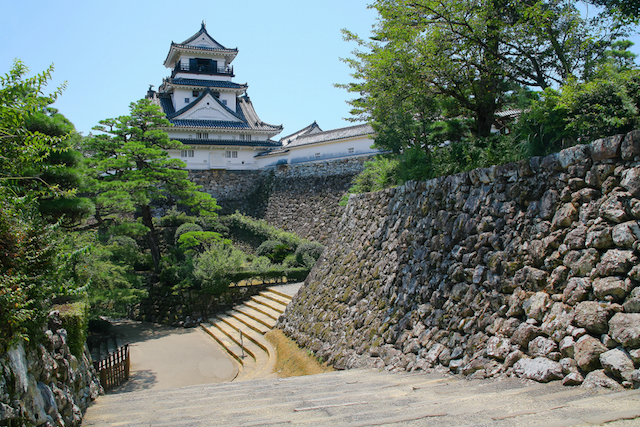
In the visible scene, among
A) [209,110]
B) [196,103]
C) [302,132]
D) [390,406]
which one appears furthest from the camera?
[302,132]

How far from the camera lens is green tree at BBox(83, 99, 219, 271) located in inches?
559

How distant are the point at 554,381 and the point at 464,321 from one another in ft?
5.34

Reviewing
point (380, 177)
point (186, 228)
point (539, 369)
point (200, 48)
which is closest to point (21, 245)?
point (539, 369)

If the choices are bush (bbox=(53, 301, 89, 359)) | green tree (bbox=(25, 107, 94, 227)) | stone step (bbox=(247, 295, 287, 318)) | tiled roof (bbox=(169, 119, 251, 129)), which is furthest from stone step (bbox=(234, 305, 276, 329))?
tiled roof (bbox=(169, 119, 251, 129))

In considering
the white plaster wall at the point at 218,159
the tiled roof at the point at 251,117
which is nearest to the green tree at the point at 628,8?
the white plaster wall at the point at 218,159

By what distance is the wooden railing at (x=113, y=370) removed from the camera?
8398 mm

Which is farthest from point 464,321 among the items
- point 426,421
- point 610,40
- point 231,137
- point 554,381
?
point 231,137

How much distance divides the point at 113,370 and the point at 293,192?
1513cm

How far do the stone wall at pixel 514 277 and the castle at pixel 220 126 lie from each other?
545 inches

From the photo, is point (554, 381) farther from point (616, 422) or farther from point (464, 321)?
point (464, 321)

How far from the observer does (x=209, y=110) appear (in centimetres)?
2669

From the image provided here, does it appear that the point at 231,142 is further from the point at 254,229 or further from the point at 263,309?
the point at 263,309

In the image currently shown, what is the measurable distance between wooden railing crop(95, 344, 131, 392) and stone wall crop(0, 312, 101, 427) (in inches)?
143

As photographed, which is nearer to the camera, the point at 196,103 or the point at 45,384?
the point at 45,384
